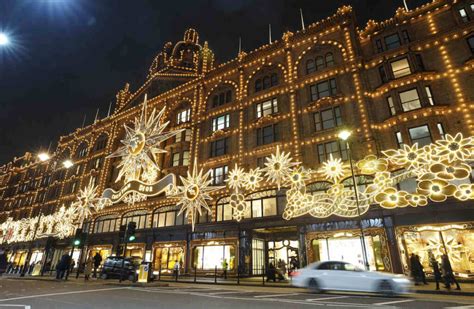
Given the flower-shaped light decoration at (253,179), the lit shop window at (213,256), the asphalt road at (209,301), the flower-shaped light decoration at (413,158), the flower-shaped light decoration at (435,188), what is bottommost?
the asphalt road at (209,301)

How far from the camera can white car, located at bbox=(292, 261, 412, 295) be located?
1138 centimetres

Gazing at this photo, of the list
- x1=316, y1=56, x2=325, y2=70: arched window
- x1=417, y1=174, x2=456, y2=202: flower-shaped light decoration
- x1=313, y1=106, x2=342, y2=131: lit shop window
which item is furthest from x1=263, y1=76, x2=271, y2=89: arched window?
x1=417, y1=174, x2=456, y2=202: flower-shaped light decoration

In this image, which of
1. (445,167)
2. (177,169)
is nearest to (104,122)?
(177,169)

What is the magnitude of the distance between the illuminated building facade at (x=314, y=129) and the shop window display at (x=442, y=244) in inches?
2.7

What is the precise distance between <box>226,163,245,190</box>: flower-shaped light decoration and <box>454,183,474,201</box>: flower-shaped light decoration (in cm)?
1606

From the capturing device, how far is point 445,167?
16.7 metres

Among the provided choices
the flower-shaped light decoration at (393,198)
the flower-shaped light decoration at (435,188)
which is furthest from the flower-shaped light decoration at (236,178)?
the flower-shaped light decoration at (435,188)

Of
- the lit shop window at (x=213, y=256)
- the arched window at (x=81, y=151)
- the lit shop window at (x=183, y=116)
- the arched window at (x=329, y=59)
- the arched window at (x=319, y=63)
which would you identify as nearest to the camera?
the lit shop window at (x=213, y=256)

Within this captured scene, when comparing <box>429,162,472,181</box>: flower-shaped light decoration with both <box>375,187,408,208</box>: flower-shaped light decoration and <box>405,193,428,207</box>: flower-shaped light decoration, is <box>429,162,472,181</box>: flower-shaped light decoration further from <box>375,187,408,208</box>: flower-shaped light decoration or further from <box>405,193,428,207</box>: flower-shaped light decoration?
<box>375,187,408,208</box>: flower-shaped light decoration

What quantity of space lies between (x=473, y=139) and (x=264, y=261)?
1918cm

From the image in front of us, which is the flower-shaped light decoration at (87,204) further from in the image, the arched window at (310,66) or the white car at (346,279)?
the white car at (346,279)

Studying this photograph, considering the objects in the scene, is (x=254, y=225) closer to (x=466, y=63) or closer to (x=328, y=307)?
(x=328, y=307)

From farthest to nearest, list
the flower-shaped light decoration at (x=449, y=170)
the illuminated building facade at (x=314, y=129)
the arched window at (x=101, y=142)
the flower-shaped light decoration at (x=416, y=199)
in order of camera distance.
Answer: the arched window at (x=101, y=142) → the illuminated building facade at (x=314, y=129) → the flower-shaped light decoration at (x=416, y=199) → the flower-shaped light decoration at (x=449, y=170)

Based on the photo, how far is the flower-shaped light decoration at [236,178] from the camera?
25.9 meters
